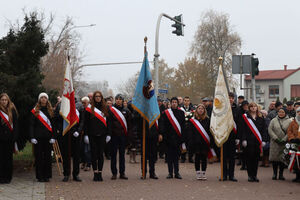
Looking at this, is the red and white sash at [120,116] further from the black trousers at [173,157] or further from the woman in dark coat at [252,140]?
the woman in dark coat at [252,140]

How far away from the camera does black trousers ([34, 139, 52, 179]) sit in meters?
10.6

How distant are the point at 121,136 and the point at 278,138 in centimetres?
395

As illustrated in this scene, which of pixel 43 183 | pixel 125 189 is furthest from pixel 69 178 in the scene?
pixel 125 189

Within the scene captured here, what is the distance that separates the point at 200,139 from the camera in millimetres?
11188

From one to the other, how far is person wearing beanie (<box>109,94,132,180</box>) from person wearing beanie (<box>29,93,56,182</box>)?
1389 millimetres

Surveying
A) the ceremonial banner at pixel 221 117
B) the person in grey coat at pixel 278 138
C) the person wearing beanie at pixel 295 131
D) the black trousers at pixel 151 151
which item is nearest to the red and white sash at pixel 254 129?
the ceremonial banner at pixel 221 117

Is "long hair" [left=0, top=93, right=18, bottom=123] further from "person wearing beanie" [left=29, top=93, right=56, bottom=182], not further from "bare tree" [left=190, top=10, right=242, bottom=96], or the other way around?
"bare tree" [left=190, top=10, right=242, bottom=96]

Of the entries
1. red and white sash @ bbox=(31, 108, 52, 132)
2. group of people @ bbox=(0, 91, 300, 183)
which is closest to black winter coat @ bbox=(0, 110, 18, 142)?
group of people @ bbox=(0, 91, 300, 183)

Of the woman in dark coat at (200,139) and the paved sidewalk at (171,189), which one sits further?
the woman in dark coat at (200,139)

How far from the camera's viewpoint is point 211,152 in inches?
446

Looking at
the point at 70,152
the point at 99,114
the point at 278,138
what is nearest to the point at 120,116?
the point at 99,114

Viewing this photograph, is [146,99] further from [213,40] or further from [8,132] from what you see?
[213,40]

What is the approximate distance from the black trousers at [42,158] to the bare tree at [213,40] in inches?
1666

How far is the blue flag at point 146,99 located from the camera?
1119cm
